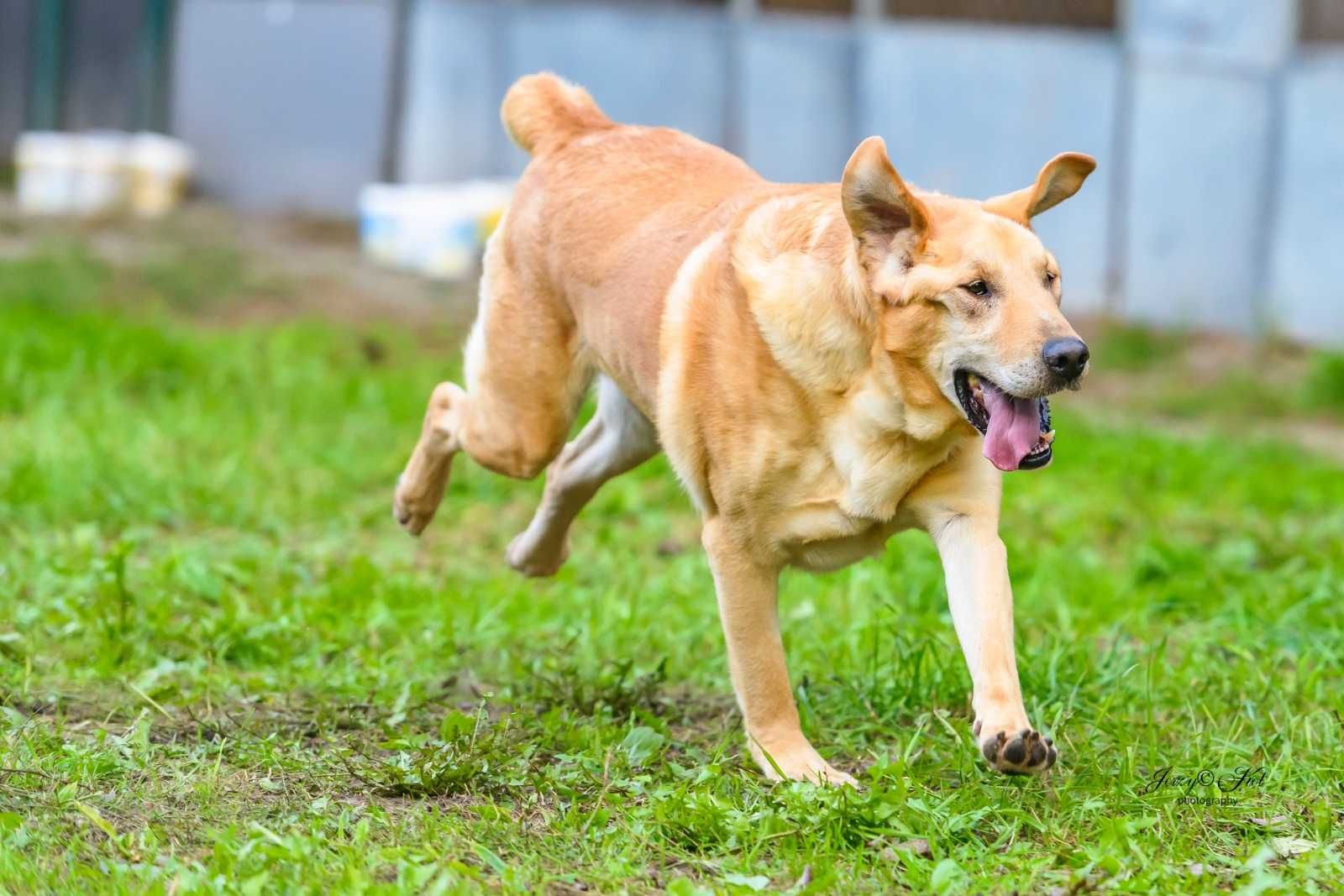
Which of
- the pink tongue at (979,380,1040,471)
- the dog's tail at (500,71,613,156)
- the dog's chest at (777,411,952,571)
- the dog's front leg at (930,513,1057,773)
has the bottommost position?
the dog's front leg at (930,513,1057,773)

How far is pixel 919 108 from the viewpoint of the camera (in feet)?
37.9

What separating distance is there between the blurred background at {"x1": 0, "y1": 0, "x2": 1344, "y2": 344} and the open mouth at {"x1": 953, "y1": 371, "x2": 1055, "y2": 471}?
7.19m

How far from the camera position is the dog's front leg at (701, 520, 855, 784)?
4.41 metres

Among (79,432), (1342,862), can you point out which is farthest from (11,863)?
(79,432)

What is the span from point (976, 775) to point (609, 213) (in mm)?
1789

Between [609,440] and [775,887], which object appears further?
[609,440]

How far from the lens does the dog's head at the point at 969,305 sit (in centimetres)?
378

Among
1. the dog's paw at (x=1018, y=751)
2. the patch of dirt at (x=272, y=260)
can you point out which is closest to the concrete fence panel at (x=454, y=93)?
the patch of dirt at (x=272, y=260)

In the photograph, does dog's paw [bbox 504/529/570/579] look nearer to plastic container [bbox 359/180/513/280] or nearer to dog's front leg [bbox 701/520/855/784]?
dog's front leg [bbox 701/520/855/784]

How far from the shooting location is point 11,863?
11.4 ft

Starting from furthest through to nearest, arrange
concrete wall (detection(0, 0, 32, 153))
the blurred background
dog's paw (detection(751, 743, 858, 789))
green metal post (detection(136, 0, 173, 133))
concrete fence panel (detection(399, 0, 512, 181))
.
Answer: concrete wall (detection(0, 0, 32, 153))
green metal post (detection(136, 0, 173, 133))
concrete fence panel (detection(399, 0, 512, 181))
the blurred background
dog's paw (detection(751, 743, 858, 789))

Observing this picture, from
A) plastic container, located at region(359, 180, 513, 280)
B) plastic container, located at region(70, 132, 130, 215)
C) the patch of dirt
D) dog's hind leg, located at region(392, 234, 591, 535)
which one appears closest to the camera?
dog's hind leg, located at region(392, 234, 591, 535)

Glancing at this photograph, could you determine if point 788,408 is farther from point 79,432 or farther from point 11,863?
point 79,432
